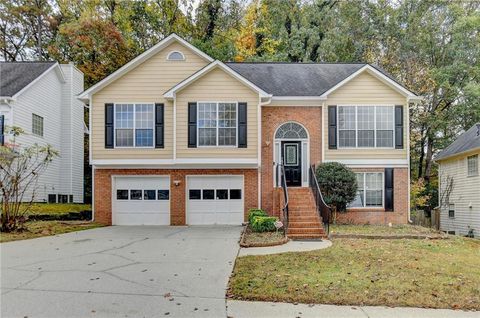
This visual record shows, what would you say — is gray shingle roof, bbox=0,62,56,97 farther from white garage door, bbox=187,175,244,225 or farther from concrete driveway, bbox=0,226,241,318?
concrete driveway, bbox=0,226,241,318

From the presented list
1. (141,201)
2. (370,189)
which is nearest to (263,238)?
(141,201)

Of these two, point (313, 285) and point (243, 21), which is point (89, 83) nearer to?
point (243, 21)

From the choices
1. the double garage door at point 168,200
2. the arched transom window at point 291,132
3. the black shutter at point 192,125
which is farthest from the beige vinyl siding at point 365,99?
the black shutter at point 192,125

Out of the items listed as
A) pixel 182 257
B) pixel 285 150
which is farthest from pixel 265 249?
pixel 285 150

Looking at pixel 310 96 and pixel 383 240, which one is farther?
pixel 310 96

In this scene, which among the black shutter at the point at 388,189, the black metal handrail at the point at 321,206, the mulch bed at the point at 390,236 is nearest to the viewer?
the mulch bed at the point at 390,236

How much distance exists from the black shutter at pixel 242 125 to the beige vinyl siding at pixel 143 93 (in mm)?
2877

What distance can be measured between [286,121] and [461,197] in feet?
38.8

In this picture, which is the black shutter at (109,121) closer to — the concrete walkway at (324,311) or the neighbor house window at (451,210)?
the concrete walkway at (324,311)

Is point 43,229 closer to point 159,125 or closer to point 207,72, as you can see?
point 159,125

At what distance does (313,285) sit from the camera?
645cm

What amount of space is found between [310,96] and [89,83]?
18222 mm

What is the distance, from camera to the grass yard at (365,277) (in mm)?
5898

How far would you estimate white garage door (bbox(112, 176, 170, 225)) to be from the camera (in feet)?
53.7
